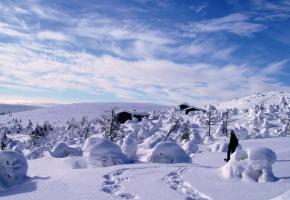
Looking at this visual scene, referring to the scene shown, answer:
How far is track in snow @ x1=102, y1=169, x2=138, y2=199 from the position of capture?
12.7 meters

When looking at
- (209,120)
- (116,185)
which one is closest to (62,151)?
(116,185)

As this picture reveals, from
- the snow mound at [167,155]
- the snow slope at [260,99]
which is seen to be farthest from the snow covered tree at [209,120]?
the snow slope at [260,99]

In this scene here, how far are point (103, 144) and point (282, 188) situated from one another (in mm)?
10888

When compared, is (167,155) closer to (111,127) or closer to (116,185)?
(116,185)

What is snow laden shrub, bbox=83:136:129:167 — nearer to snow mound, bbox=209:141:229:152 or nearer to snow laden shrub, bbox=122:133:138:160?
snow laden shrub, bbox=122:133:138:160

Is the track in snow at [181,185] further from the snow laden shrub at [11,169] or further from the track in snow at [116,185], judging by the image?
the snow laden shrub at [11,169]

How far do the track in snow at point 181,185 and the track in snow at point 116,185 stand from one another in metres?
1.59

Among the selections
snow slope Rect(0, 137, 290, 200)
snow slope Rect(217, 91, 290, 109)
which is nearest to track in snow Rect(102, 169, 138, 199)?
snow slope Rect(0, 137, 290, 200)

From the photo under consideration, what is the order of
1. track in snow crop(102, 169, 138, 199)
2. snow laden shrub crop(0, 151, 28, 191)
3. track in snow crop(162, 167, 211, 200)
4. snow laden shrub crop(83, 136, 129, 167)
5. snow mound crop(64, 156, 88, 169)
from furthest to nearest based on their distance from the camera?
snow mound crop(64, 156, 88, 169) < snow laden shrub crop(83, 136, 129, 167) < snow laden shrub crop(0, 151, 28, 191) < track in snow crop(102, 169, 138, 199) < track in snow crop(162, 167, 211, 200)

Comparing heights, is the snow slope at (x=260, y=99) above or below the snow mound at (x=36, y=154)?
above

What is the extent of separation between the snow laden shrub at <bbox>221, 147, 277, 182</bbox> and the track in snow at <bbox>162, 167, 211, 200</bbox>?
5.76ft

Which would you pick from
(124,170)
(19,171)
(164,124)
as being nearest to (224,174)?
(124,170)

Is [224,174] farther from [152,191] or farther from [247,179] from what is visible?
[152,191]

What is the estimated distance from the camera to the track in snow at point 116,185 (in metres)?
12.7
